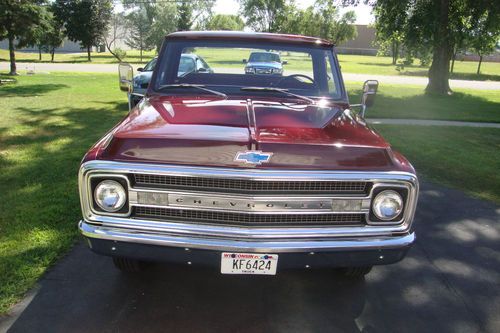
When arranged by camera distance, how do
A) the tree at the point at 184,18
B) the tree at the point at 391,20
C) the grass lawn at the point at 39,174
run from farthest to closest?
the tree at the point at 184,18, the tree at the point at 391,20, the grass lawn at the point at 39,174

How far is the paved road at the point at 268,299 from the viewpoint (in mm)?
2891

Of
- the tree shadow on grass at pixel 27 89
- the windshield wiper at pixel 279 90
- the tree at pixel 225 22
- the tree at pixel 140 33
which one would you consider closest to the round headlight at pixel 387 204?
the windshield wiper at pixel 279 90

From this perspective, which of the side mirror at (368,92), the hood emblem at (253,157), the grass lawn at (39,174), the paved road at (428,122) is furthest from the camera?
the paved road at (428,122)

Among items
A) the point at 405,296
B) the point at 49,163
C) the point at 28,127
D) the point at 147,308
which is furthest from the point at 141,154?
the point at 28,127

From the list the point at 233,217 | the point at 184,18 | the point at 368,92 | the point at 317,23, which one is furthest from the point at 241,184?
the point at 317,23

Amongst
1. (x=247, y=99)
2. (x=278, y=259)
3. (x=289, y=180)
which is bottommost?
(x=278, y=259)

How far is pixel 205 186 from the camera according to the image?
2.54 m

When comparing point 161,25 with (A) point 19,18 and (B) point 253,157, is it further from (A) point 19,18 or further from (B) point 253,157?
(B) point 253,157

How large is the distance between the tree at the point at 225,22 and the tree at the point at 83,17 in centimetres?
2734

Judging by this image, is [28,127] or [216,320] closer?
[216,320]

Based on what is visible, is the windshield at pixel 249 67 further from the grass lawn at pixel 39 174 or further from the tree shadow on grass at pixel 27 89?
the tree shadow on grass at pixel 27 89

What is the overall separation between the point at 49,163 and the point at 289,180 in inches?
187

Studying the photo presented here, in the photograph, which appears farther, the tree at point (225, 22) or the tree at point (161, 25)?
the tree at point (225, 22)

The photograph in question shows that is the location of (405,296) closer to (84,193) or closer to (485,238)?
(485,238)
